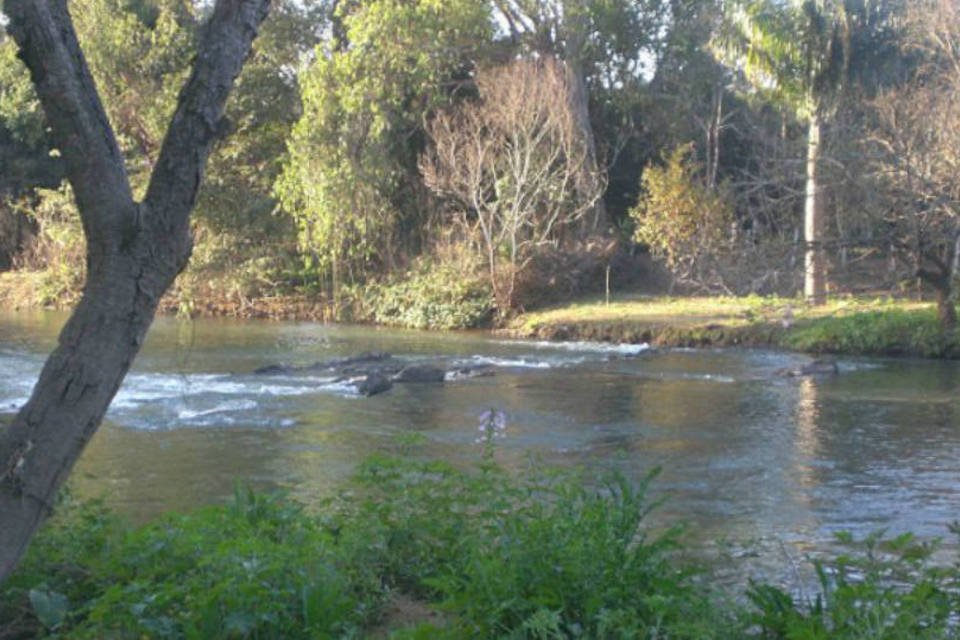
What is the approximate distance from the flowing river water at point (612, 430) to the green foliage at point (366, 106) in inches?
354

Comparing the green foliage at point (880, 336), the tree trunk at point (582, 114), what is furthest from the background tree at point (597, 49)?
the green foliage at point (880, 336)

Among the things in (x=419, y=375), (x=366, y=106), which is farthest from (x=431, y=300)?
(x=419, y=375)

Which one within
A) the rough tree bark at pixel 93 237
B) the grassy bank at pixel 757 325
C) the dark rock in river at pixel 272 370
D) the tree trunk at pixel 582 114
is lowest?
the dark rock in river at pixel 272 370

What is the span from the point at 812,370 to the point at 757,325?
6.16 meters

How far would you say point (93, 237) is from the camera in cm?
561

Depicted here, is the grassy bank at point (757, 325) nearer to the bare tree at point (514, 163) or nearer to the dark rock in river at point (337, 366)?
the bare tree at point (514, 163)

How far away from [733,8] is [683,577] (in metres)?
31.0

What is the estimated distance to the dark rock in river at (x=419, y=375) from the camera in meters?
23.7

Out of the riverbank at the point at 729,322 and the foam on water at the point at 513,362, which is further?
the riverbank at the point at 729,322

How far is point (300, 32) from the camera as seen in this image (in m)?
42.0

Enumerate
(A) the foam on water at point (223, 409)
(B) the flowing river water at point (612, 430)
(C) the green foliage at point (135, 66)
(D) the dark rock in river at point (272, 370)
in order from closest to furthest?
1. (B) the flowing river water at point (612, 430)
2. (A) the foam on water at point (223, 409)
3. (D) the dark rock in river at point (272, 370)
4. (C) the green foliage at point (135, 66)

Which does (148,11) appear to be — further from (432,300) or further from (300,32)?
(432,300)

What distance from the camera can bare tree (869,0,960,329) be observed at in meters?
25.7

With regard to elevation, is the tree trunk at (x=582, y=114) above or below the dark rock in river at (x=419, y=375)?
above
